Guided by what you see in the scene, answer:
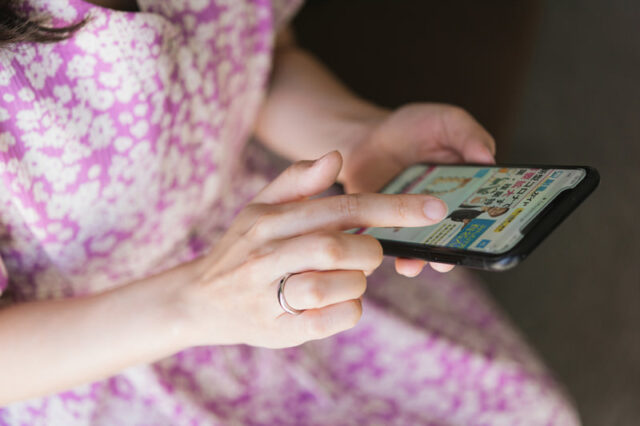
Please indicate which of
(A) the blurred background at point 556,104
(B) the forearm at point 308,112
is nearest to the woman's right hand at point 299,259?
(B) the forearm at point 308,112

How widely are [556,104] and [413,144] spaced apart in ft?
3.94

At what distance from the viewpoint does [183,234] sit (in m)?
0.78

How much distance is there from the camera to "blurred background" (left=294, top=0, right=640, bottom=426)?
1.06 meters

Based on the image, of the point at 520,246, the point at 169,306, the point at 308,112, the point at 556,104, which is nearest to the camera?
the point at 520,246

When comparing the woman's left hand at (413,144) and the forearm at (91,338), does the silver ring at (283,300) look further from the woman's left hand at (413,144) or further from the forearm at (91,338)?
the woman's left hand at (413,144)

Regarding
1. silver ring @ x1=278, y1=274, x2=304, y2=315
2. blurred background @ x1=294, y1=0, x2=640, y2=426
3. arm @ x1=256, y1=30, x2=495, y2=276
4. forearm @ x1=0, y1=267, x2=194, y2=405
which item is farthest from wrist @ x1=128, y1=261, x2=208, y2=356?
blurred background @ x1=294, y1=0, x2=640, y2=426

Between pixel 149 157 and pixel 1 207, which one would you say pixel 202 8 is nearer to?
pixel 149 157

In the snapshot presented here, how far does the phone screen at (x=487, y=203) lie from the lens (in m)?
0.52

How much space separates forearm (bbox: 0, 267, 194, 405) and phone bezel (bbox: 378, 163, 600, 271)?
23 cm

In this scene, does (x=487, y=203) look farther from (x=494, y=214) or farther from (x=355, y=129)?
(x=355, y=129)

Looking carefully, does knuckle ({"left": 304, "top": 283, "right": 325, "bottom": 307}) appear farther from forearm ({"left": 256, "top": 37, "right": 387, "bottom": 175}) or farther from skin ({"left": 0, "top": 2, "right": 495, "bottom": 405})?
forearm ({"left": 256, "top": 37, "right": 387, "bottom": 175})

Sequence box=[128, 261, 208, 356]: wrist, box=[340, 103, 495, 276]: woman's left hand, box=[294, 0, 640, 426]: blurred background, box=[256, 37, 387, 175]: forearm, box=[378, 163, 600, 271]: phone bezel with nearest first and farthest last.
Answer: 1. box=[378, 163, 600, 271]: phone bezel
2. box=[128, 261, 208, 356]: wrist
3. box=[340, 103, 495, 276]: woman's left hand
4. box=[256, 37, 387, 175]: forearm
5. box=[294, 0, 640, 426]: blurred background

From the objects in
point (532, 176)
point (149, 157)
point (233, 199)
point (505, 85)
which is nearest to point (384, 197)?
point (532, 176)

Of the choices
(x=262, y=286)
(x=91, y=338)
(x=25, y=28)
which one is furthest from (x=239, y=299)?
(x=25, y=28)
